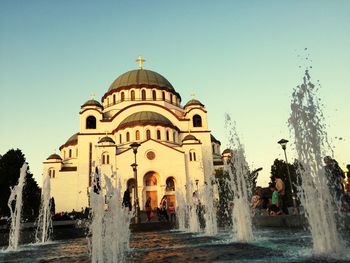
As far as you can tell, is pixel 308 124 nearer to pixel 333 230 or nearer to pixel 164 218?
pixel 333 230

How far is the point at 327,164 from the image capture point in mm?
7062

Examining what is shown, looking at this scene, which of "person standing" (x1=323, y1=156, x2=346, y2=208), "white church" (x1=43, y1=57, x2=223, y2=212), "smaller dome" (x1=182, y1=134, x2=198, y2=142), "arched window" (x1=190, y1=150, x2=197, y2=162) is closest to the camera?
"person standing" (x1=323, y1=156, x2=346, y2=208)

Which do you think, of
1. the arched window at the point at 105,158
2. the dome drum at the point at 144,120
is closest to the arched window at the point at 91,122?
the dome drum at the point at 144,120

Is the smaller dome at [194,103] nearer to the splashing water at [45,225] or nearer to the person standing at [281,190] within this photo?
the splashing water at [45,225]

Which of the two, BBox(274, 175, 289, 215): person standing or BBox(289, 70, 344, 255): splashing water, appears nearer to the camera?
BBox(289, 70, 344, 255): splashing water

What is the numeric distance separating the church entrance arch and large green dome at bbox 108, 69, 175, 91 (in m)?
14.5

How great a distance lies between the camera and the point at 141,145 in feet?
122

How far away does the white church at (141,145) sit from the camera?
36750mm

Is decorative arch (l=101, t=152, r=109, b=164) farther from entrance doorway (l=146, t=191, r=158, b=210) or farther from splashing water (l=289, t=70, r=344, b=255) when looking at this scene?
splashing water (l=289, t=70, r=344, b=255)

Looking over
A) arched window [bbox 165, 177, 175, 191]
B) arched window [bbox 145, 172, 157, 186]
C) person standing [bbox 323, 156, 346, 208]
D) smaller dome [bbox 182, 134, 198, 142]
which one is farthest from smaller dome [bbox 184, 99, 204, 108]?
person standing [bbox 323, 156, 346, 208]

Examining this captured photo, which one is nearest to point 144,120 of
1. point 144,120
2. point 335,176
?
point 144,120

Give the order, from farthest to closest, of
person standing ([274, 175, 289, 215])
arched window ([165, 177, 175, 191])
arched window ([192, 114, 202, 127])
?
1. arched window ([192, 114, 202, 127])
2. arched window ([165, 177, 175, 191])
3. person standing ([274, 175, 289, 215])

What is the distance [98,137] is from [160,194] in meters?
11.4

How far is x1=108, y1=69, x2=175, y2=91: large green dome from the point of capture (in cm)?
4638
